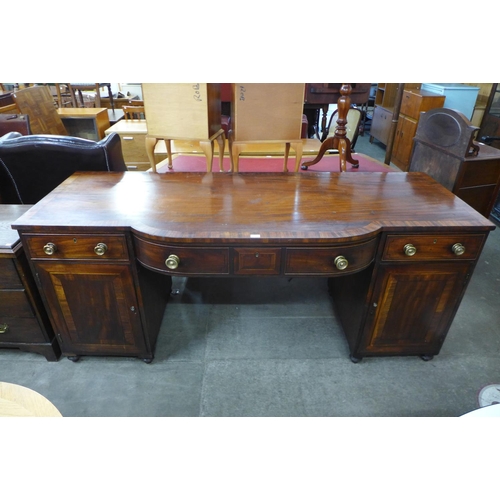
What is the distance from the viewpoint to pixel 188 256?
1.33 m

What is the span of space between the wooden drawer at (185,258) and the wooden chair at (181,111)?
2.68 ft

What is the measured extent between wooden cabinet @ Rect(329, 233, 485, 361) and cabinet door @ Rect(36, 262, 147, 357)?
40.0 inches

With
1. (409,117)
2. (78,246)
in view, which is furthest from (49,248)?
(409,117)

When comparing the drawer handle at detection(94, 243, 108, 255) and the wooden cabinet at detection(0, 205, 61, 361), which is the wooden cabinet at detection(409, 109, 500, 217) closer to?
the drawer handle at detection(94, 243, 108, 255)

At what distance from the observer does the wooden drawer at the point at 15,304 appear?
1543 mm

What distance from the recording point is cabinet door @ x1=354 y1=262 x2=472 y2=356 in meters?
1.45

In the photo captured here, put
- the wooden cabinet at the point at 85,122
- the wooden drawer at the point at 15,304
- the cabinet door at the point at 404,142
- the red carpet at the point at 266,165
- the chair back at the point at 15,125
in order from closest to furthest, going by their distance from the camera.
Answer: the wooden drawer at the point at 15,304 < the red carpet at the point at 266,165 < the chair back at the point at 15,125 < the cabinet door at the point at 404,142 < the wooden cabinet at the point at 85,122

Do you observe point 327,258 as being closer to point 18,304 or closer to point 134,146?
point 18,304

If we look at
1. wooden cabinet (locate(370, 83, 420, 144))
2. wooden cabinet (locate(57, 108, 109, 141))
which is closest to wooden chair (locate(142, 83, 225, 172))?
wooden cabinet (locate(57, 108, 109, 141))

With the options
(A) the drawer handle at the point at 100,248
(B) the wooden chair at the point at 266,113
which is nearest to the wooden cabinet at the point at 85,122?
Answer: (B) the wooden chair at the point at 266,113

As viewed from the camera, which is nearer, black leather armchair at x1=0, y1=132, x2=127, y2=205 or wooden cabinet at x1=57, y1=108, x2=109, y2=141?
black leather armchair at x1=0, y1=132, x2=127, y2=205

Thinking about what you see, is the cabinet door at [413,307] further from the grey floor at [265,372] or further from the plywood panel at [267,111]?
the plywood panel at [267,111]
